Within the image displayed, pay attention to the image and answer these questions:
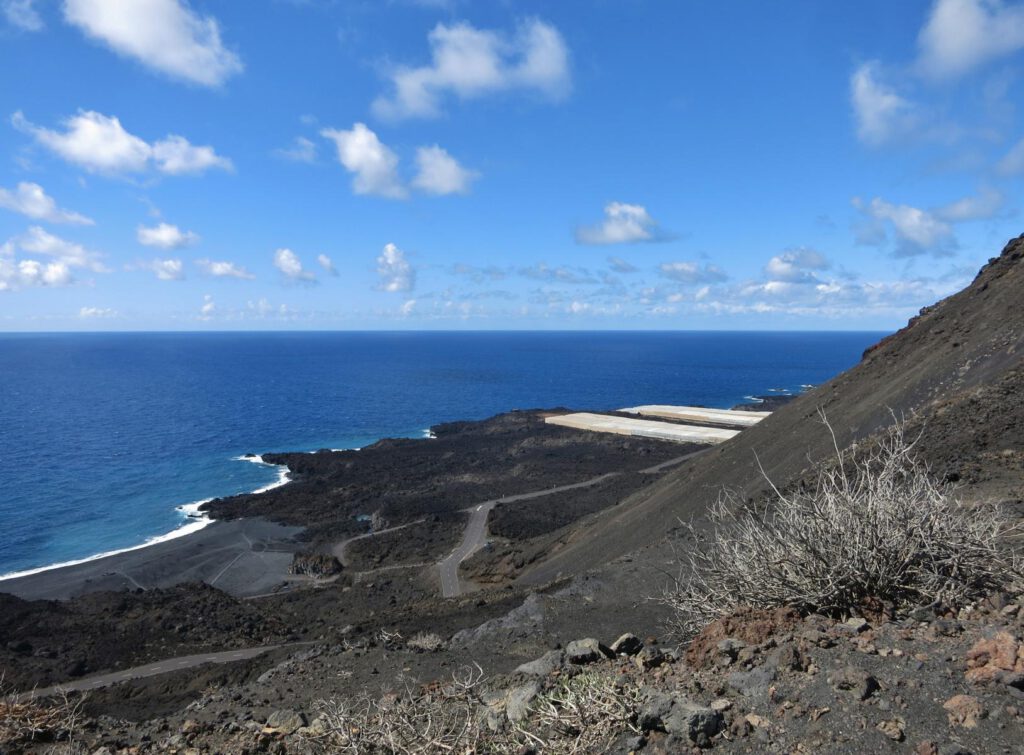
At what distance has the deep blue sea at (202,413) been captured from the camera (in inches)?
1619

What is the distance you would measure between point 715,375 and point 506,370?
50245mm

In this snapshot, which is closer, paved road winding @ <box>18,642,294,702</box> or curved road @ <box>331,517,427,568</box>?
paved road winding @ <box>18,642,294,702</box>

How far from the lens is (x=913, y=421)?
18609 mm

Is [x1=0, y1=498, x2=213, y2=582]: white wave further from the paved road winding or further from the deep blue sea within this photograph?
the paved road winding

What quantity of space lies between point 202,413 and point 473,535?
199ft

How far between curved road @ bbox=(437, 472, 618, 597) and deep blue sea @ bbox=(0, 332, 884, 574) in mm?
19776

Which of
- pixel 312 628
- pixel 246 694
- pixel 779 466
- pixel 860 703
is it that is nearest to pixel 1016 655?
pixel 860 703

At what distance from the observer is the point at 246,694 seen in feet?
34.4

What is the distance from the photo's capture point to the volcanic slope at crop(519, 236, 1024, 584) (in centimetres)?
1552

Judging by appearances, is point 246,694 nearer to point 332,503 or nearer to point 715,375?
point 332,503

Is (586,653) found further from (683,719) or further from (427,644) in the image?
(427,644)

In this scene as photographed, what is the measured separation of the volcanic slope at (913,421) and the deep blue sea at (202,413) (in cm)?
3095

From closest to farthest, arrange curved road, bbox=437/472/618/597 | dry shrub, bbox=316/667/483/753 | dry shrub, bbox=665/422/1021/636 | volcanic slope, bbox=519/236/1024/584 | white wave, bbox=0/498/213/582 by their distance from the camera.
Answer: dry shrub, bbox=316/667/483/753
dry shrub, bbox=665/422/1021/636
volcanic slope, bbox=519/236/1024/584
curved road, bbox=437/472/618/597
white wave, bbox=0/498/213/582

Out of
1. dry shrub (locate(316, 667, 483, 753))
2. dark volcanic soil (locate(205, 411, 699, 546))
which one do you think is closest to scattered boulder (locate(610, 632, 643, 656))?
dry shrub (locate(316, 667, 483, 753))
